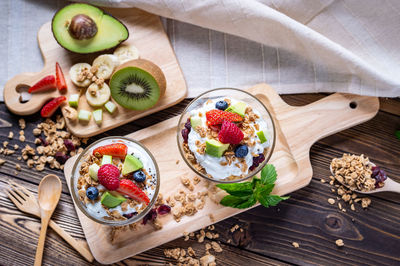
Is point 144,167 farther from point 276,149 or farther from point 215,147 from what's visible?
point 276,149

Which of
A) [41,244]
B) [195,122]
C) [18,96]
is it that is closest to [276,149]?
[195,122]

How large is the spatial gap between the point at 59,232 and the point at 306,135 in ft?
6.23

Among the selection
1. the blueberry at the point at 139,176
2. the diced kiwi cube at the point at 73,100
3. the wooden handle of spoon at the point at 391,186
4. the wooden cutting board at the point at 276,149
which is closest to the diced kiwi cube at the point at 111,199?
the blueberry at the point at 139,176

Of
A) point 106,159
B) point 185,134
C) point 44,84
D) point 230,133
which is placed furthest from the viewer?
point 44,84

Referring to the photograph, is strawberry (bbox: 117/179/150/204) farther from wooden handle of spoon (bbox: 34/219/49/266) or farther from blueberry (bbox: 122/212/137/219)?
wooden handle of spoon (bbox: 34/219/49/266)

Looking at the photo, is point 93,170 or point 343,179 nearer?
point 93,170

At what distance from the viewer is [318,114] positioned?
8.39ft

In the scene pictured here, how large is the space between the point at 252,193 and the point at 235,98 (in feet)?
2.23

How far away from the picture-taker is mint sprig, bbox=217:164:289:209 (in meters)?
2.31

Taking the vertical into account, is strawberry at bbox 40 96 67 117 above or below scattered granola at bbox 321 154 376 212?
above

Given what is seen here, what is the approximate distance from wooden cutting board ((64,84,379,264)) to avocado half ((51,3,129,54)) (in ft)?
2.22

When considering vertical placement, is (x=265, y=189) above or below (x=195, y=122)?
below

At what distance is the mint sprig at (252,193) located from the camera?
7.59ft

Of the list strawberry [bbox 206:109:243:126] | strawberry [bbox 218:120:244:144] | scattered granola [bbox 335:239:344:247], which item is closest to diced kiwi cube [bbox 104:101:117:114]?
strawberry [bbox 206:109:243:126]
